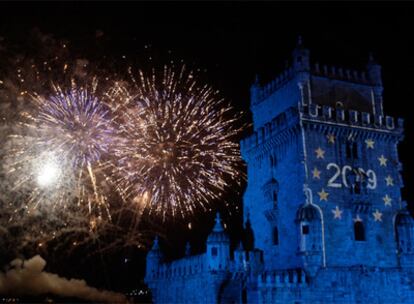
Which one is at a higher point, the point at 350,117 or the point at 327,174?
the point at 350,117

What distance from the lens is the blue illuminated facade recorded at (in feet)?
121

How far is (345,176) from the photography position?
130 ft

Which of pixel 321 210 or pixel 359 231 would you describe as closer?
pixel 321 210

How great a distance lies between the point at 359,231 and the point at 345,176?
4.37 m

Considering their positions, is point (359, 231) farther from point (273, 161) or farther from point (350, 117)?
point (350, 117)

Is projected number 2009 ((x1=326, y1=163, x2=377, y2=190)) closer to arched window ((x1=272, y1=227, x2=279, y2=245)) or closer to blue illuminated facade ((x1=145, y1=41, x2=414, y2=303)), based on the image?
blue illuminated facade ((x1=145, y1=41, x2=414, y2=303))

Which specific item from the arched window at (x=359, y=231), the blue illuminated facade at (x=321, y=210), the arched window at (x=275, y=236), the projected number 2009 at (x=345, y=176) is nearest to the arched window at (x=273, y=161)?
the blue illuminated facade at (x=321, y=210)

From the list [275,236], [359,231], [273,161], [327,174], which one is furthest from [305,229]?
[273,161]

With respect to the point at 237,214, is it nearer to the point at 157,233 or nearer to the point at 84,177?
the point at 157,233

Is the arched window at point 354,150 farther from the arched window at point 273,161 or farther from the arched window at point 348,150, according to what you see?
the arched window at point 273,161

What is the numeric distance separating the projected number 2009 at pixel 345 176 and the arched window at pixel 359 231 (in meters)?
3.05

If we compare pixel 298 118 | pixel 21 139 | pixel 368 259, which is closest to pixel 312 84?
pixel 298 118

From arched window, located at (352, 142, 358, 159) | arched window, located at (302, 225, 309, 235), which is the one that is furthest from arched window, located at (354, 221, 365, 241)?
arched window, located at (352, 142, 358, 159)

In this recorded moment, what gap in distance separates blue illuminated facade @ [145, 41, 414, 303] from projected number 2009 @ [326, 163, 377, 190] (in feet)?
0.28
